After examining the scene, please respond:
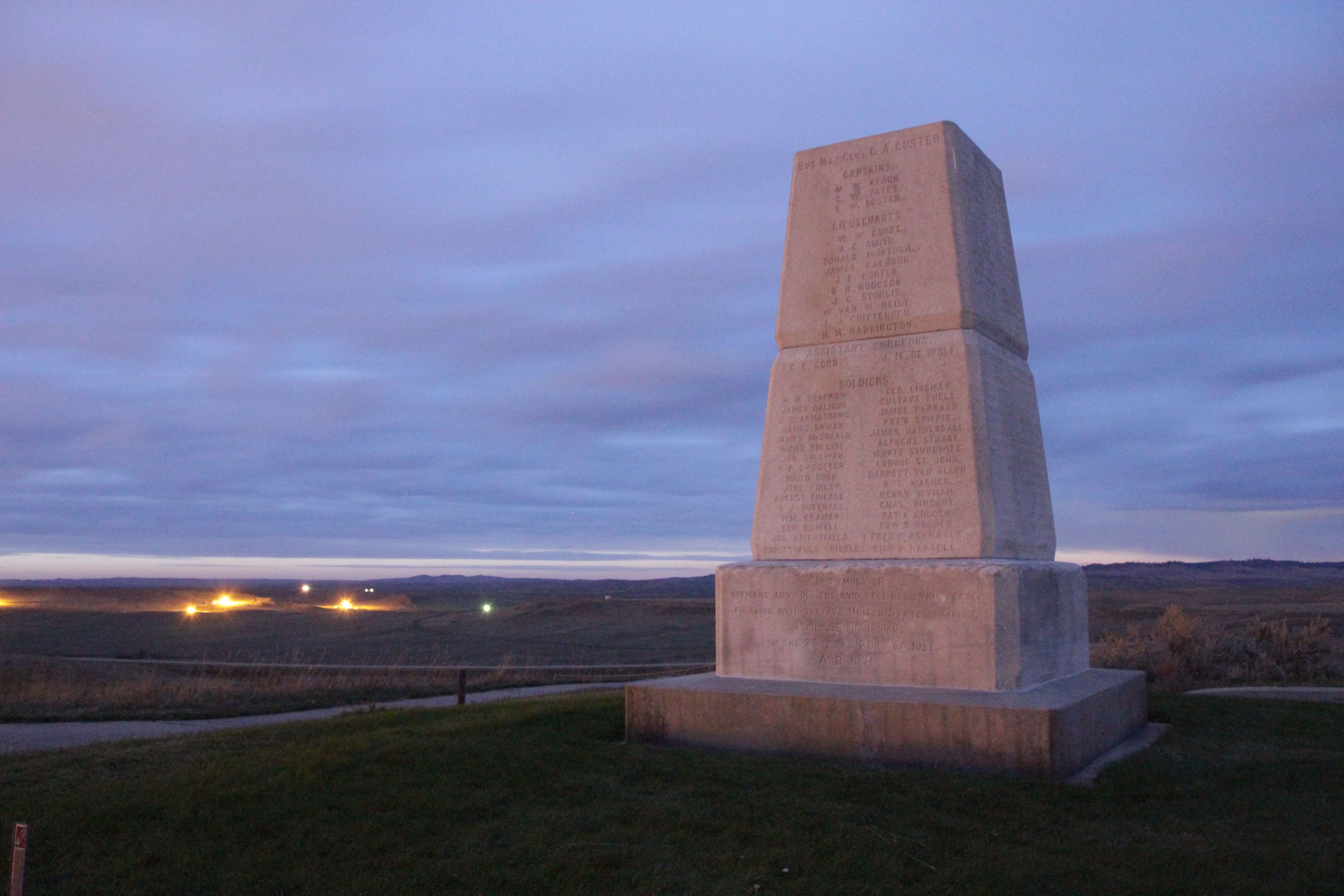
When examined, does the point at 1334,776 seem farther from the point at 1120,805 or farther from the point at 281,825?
the point at 281,825

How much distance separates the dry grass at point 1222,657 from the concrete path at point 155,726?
7.66m

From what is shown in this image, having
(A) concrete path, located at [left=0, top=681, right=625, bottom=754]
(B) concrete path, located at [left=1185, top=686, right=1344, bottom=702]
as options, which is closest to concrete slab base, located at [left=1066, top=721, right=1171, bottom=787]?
(B) concrete path, located at [left=1185, top=686, right=1344, bottom=702]

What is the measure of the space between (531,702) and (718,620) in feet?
9.32

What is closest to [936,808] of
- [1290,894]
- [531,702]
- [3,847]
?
[1290,894]

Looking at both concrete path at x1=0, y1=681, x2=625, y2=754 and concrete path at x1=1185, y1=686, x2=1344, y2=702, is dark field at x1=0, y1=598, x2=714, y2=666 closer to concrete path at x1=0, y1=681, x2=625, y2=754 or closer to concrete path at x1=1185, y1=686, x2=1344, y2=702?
concrete path at x1=0, y1=681, x2=625, y2=754

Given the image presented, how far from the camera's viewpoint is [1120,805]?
233 inches

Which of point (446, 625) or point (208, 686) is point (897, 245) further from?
point (446, 625)

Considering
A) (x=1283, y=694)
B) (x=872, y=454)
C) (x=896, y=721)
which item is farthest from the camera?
(x=1283, y=694)

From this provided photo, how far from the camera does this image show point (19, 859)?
3.59 meters

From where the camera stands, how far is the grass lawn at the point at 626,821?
4.59 metres

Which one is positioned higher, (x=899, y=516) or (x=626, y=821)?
(x=899, y=516)

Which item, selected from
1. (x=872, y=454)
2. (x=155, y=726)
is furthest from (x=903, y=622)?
(x=155, y=726)

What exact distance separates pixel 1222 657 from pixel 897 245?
10.1 metres

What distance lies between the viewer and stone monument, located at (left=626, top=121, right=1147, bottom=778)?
7.29m
